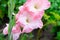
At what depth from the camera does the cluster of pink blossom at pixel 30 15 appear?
99cm

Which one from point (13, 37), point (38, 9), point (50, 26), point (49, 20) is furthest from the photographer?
point (50, 26)

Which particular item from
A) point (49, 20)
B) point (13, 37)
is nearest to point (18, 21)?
point (13, 37)

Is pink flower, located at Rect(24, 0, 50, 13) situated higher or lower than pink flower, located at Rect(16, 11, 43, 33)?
higher

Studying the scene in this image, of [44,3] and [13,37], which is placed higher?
[44,3]

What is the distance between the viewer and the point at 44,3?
1.00m

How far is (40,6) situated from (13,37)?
8.9 inches

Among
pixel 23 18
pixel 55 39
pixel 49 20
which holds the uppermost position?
pixel 23 18

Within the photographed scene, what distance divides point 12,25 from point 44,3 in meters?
0.19

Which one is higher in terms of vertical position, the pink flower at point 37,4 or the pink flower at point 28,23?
the pink flower at point 37,4

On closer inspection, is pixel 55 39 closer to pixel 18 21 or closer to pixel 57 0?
pixel 57 0

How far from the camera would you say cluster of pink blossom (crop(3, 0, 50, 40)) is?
989 millimetres

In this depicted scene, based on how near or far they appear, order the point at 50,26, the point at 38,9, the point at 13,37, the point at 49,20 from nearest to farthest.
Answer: the point at 38,9 < the point at 13,37 < the point at 49,20 < the point at 50,26

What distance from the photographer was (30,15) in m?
1.01

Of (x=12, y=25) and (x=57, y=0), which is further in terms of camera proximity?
(x=57, y=0)
